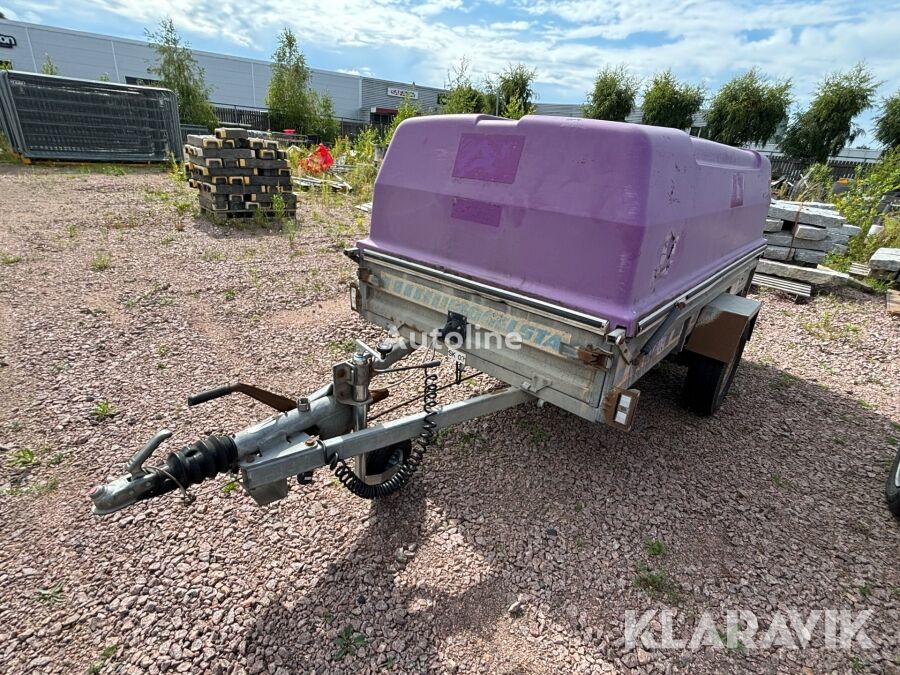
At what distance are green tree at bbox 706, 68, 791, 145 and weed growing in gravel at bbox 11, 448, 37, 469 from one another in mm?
36159

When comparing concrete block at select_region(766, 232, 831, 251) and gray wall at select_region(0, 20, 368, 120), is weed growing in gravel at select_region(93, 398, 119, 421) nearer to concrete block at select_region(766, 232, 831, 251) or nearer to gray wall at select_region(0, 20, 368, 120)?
concrete block at select_region(766, 232, 831, 251)

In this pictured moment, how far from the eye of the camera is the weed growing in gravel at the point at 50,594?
2182 millimetres

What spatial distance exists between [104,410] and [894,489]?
5.46 meters

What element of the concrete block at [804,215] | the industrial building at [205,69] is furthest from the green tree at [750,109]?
the concrete block at [804,215]

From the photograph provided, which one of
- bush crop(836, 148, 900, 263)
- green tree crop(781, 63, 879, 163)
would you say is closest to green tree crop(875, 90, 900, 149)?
green tree crop(781, 63, 879, 163)

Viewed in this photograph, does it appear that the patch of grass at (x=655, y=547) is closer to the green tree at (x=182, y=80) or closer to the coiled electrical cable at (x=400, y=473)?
the coiled electrical cable at (x=400, y=473)

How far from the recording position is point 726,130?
3122cm

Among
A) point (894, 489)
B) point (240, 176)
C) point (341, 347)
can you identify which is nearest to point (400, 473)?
point (341, 347)

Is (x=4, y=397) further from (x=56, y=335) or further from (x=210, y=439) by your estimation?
(x=210, y=439)

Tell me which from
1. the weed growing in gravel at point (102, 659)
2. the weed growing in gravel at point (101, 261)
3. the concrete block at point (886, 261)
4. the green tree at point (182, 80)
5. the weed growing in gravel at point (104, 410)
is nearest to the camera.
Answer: the weed growing in gravel at point (102, 659)

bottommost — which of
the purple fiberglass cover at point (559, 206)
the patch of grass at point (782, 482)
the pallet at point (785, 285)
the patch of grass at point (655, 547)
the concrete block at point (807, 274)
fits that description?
the patch of grass at point (655, 547)

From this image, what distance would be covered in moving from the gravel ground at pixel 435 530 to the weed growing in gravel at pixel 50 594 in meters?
0.01

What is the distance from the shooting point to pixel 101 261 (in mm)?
6430

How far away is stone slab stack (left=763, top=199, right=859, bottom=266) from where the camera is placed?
709cm
